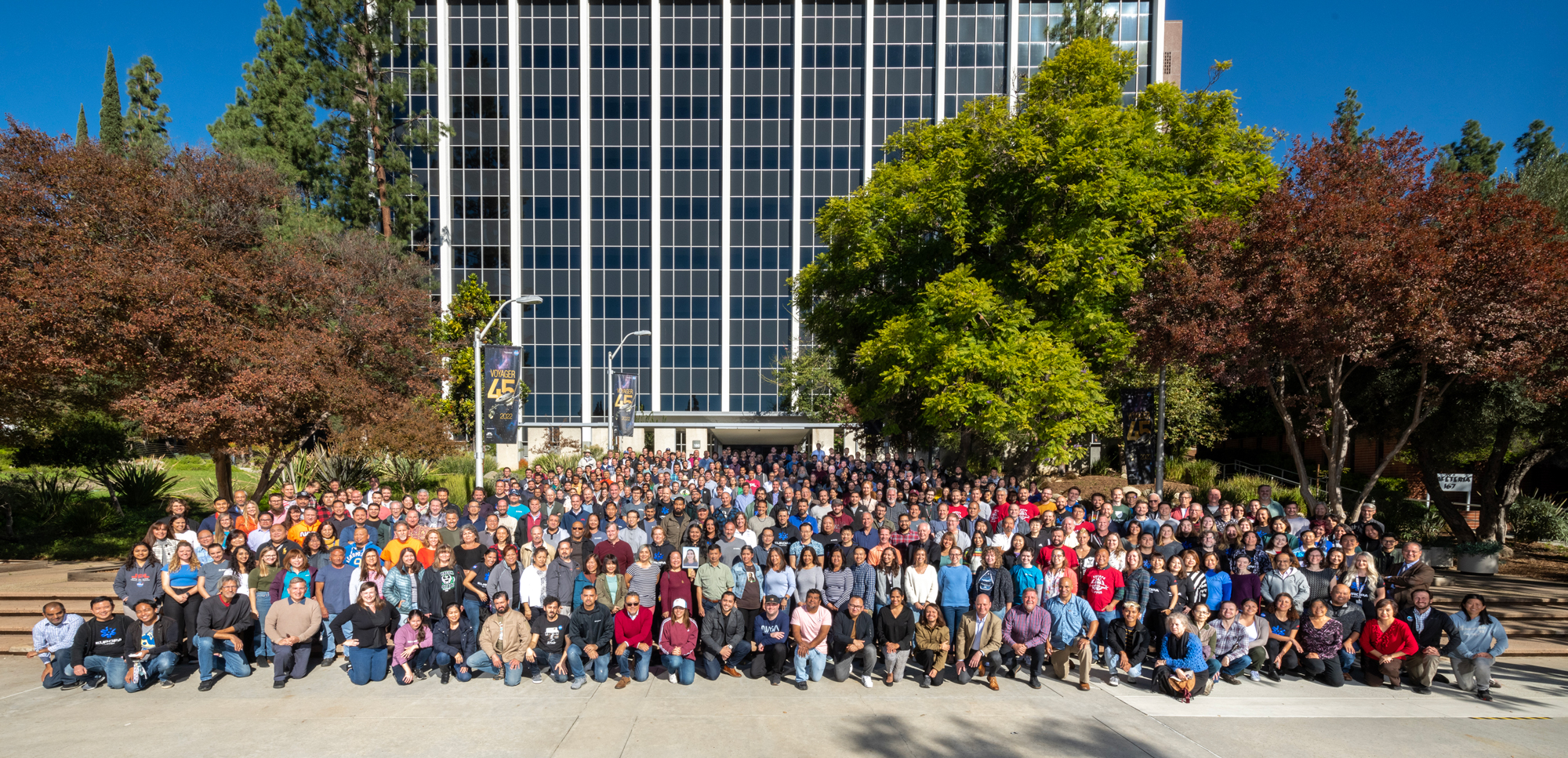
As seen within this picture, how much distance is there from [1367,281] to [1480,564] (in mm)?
7005

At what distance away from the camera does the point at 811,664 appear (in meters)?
8.48

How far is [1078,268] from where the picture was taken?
1565cm

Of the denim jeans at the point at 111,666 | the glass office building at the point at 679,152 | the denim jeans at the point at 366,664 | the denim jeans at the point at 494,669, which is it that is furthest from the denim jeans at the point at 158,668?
the glass office building at the point at 679,152

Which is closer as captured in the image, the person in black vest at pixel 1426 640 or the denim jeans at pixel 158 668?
the denim jeans at pixel 158 668

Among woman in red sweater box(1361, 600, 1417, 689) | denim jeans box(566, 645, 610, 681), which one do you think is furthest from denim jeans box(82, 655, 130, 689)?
woman in red sweater box(1361, 600, 1417, 689)

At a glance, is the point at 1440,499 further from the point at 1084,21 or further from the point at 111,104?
the point at 111,104

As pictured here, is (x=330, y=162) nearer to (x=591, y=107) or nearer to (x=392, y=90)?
(x=392, y=90)

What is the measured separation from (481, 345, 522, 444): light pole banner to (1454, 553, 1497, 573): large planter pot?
19.3 m

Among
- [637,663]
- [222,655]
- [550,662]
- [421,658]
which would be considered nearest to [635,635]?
[637,663]

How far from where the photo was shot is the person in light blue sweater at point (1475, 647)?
817 centimetres

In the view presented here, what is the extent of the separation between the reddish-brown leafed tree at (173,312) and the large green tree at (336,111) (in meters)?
17.6

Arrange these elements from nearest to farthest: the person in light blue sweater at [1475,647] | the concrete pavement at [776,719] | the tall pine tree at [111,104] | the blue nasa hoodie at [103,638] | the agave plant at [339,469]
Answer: the concrete pavement at [776,719], the blue nasa hoodie at [103,638], the person in light blue sweater at [1475,647], the agave plant at [339,469], the tall pine tree at [111,104]

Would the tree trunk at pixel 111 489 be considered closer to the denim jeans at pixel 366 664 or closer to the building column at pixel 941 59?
the denim jeans at pixel 366 664

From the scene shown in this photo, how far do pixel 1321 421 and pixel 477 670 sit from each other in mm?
17401
